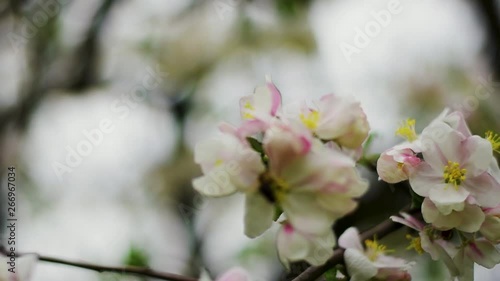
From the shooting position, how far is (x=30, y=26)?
5.91ft

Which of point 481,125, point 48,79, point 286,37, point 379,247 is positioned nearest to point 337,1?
point 286,37

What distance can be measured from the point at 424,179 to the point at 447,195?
0.03 meters

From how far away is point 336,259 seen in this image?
1.88 feet

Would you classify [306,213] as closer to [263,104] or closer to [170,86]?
[263,104]

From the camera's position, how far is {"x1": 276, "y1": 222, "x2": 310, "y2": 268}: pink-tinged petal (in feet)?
1.49

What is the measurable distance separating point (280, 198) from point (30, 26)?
1508 mm

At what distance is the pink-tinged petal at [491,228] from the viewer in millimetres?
560

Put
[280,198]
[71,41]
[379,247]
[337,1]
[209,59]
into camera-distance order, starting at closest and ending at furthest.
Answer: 1. [280,198]
2. [379,247]
3. [71,41]
4. [337,1]
5. [209,59]

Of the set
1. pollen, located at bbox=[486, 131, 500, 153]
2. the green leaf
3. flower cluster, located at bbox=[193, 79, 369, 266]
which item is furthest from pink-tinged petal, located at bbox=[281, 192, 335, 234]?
the green leaf

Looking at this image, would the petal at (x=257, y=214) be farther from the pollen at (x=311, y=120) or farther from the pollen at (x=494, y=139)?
the pollen at (x=494, y=139)

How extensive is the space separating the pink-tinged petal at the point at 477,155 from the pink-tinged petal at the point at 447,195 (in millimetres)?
25

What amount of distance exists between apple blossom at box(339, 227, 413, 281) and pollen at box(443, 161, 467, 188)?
0.09m

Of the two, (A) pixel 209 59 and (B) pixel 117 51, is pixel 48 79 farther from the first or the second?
(A) pixel 209 59

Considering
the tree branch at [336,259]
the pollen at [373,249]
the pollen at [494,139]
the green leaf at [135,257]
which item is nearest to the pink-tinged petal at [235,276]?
the tree branch at [336,259]
